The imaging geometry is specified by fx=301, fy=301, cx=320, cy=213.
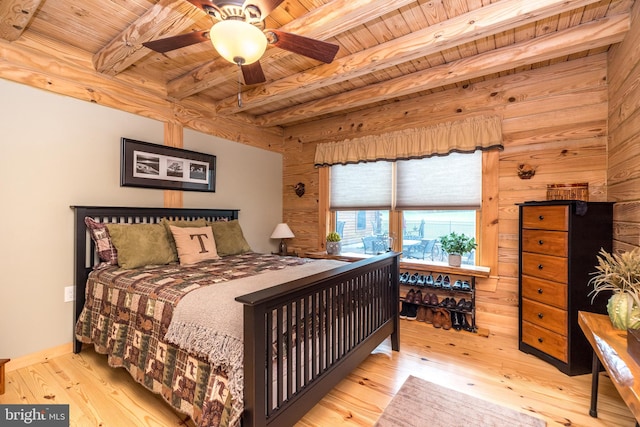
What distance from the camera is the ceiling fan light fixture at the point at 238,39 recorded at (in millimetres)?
1474

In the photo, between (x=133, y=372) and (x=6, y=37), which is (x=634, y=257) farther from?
(x=6, y=37)

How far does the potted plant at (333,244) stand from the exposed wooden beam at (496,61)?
156cm

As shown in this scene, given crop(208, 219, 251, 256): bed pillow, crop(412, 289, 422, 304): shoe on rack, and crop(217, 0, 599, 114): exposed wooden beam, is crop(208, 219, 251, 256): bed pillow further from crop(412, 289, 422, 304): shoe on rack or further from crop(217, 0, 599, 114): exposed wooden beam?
crop(412, 289, 422, 304): shoe on rack

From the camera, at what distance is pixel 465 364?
240cm

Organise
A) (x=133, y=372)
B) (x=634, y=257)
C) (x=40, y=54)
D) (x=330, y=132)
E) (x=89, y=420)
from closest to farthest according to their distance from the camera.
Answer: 1. (x=634, y=257)
2. (x=89, y=420)
3. (x=133, y=372)
4. (x=40, y=54)
5. (x=330, y=132)

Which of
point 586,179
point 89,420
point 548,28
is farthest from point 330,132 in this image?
point 89,420

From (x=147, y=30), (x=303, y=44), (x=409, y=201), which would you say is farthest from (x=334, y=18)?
(x=409, y=201)

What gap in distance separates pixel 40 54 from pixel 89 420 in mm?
2675

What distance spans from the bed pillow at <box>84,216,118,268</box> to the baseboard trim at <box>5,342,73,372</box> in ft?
2.39

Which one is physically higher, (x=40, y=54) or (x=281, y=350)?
(x=40, y=54)

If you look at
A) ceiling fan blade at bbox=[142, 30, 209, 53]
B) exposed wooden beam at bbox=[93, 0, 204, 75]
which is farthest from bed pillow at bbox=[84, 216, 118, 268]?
ceiling fan blade at bbox=[142, 30, 209, 53]

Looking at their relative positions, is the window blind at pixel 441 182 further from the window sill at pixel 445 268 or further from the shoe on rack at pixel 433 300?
the shoe on rack at pixel 433 300

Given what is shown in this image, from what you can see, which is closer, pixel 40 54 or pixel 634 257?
pixel 634 257

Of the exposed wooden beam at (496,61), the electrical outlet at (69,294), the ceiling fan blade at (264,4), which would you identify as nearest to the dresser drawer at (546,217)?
the exposed wooden beam at (496,61)
